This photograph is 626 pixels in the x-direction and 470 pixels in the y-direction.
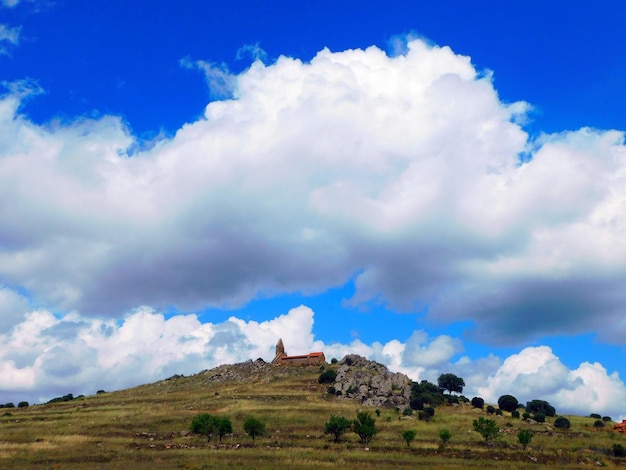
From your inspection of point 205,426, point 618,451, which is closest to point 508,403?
point 618,451

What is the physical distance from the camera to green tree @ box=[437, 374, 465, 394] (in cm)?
14727

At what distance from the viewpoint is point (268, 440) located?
7219 cm

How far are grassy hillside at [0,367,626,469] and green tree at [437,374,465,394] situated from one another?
2805 centimetres

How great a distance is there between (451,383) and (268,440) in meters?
88.5

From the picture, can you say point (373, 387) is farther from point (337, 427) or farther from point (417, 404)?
point (337, 427)

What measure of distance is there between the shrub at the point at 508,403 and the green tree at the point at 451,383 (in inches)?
927

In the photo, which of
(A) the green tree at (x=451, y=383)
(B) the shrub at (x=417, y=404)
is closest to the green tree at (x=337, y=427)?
(B) the shrub at (x=417, y=404)

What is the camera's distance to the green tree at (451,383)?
483 feet

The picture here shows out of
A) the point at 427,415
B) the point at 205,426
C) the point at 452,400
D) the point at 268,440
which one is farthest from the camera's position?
the point at 452,400

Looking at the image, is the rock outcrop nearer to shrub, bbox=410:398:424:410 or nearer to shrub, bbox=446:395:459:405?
shrub, bbox=410:398:424:410

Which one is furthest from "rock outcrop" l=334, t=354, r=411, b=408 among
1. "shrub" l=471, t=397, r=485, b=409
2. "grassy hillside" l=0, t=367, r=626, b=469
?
"shrub" l=471, t=397, r=485, b=409

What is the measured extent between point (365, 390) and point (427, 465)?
2649 inches

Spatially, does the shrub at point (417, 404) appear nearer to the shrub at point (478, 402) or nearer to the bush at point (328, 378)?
the shrub at point (478, 402)

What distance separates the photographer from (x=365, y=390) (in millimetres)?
120500
